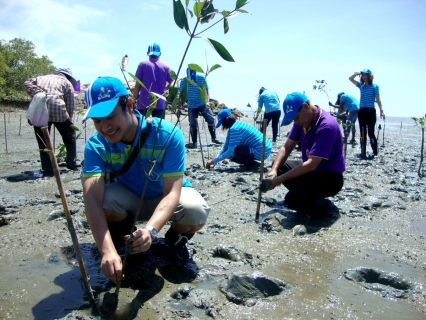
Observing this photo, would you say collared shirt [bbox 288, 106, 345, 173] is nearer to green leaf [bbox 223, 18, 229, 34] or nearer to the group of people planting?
the group of people planting

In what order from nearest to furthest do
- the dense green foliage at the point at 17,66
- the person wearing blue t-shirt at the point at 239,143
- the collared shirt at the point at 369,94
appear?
the person wearing blue t-shirt at the point at 239,143
the collared shirt at the point at 369,94
the dense green foliage at the point at 17,66

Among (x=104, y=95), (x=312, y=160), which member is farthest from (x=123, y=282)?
(x=312, y=160)

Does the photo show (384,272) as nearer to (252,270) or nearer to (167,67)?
(252,270)

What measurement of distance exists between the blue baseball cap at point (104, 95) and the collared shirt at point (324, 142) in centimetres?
209

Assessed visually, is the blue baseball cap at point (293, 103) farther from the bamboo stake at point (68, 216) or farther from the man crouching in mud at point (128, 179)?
the bamboo stake at point (68, 216)

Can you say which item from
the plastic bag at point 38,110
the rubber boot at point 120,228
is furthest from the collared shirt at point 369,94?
the plastic bag at point 38,110

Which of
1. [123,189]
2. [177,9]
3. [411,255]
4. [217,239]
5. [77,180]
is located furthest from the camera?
[77,180]

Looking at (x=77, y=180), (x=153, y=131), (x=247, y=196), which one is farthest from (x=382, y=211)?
(x=77, y=180)

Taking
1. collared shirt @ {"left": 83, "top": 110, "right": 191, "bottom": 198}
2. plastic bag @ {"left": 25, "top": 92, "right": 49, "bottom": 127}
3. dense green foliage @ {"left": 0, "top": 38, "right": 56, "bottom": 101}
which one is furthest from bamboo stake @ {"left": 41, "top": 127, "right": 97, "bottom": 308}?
dense green foliage @ {"left": 0, "top": 38, "right": 56, "bottom": 101}

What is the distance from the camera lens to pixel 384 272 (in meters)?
2.64

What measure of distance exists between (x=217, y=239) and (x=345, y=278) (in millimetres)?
1121

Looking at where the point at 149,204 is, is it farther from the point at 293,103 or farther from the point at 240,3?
the point at 293,103

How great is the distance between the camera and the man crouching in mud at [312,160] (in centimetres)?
349

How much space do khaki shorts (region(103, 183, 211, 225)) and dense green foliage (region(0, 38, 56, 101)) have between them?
20.3m
